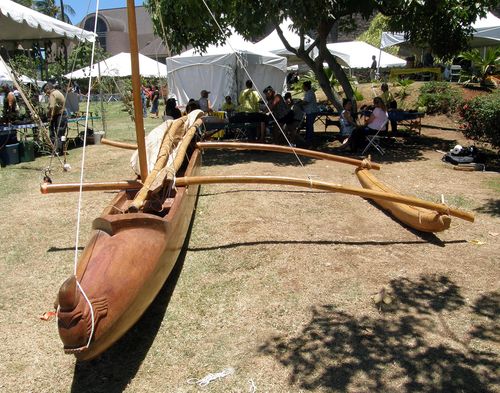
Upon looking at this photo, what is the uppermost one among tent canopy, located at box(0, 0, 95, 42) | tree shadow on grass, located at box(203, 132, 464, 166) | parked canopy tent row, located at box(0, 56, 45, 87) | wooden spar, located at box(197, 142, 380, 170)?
tent canopy, located at box(0, 0, 95, 42)

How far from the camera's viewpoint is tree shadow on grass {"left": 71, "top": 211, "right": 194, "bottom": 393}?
3107 millimetres

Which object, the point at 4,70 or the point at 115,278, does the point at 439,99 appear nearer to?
the point at 4,70

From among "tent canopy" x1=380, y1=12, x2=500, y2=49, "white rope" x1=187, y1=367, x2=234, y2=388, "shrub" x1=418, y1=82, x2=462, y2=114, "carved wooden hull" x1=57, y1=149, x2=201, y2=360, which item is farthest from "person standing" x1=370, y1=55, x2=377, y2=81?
"white rope" x1=187, y1=367, x2=234, y2=388

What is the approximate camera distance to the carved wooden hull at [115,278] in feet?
8.70

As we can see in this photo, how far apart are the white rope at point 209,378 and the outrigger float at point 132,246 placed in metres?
0.55

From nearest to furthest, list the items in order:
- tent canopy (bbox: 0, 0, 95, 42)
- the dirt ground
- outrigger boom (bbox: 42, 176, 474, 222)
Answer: the dirt ground, outrigger boom (bbox: 42, 176, 474, 222), tent canopy (bbox: 0, 0, 95, 42)

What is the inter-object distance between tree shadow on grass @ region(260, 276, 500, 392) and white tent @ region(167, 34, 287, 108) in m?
14.8

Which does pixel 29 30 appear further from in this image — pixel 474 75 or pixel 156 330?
pixel 474 75

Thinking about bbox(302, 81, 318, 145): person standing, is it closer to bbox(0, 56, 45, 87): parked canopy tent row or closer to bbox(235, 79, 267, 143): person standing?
bbox(235, 79, 267, 143): person standing

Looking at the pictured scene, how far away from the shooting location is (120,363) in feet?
10.9

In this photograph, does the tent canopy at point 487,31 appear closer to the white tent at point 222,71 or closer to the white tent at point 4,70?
the white tent at point 222,71

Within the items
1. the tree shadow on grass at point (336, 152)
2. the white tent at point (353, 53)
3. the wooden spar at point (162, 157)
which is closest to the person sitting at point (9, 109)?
the tree shadow on grass at point (336, 152)

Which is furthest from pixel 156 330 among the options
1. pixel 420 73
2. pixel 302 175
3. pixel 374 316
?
pixel 420 73

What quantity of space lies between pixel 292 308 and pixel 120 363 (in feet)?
4.58
